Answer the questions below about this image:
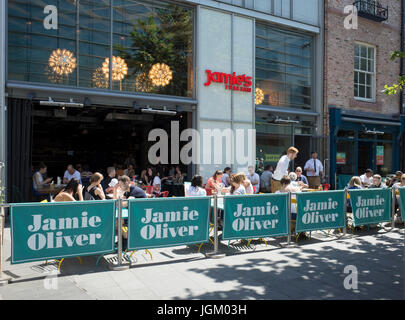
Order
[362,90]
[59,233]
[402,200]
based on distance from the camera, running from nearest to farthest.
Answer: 1. [59,233]
2. [402,200]
3. [362,90]

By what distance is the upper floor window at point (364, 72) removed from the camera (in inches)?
680

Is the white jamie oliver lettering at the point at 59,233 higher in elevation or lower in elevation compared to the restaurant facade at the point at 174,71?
lower

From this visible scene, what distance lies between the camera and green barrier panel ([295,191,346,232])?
768 cm

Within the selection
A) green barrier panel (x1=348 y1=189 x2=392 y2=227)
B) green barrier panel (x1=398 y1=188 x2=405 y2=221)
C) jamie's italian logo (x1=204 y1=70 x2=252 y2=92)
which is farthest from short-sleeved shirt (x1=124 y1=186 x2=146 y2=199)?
green barrier panel (x1=398 y1=188 x2=405 y2=221)

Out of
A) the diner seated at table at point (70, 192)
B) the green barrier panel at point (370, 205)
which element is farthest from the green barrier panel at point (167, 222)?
the green barrier panel at point (370, 205)

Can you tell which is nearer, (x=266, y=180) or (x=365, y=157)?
(x=266, y=180)

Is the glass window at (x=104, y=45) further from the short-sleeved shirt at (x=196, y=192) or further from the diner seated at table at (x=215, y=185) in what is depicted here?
the short-sleeved shirt at (x=196, y=192)

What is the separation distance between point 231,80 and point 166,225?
8317 millimetres

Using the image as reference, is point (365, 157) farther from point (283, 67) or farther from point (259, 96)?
point (259, 96)

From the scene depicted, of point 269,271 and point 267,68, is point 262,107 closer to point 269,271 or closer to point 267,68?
point 267,68

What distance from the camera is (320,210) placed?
8.01 metres

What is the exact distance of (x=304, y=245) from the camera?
7766 mm

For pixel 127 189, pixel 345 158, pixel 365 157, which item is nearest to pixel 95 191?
pixel 127 189

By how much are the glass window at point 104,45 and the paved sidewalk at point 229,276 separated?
5813mm
